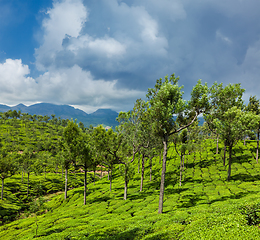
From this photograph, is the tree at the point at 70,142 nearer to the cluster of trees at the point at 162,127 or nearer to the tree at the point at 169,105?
the cluster of trees at the point at 162,127

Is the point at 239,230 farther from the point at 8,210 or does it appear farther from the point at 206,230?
the point at 8,210

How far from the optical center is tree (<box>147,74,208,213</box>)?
23.8m

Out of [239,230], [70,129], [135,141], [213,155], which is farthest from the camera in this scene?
[213,155]

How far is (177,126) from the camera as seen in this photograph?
26.2m

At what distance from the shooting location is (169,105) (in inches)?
942

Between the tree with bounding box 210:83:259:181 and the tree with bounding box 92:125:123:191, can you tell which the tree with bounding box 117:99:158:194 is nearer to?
the tree with bounding box 92:125:123:191

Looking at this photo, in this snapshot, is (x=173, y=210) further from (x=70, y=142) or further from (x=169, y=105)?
(x=70, y=142)

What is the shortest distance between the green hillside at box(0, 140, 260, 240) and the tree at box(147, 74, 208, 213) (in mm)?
8252

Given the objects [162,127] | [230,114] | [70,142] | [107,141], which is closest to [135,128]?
[107,141]

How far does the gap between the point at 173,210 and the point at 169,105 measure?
19189 mm

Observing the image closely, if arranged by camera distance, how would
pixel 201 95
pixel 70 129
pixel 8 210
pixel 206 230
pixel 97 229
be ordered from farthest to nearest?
pixel 8 210 < pixel 70 129 < pixel 201 95 < pixel 97 229 < pixel 206 230

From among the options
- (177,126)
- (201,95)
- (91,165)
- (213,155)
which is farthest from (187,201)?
(213,155)

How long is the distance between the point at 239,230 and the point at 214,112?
19298mm

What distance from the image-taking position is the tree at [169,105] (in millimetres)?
23766
